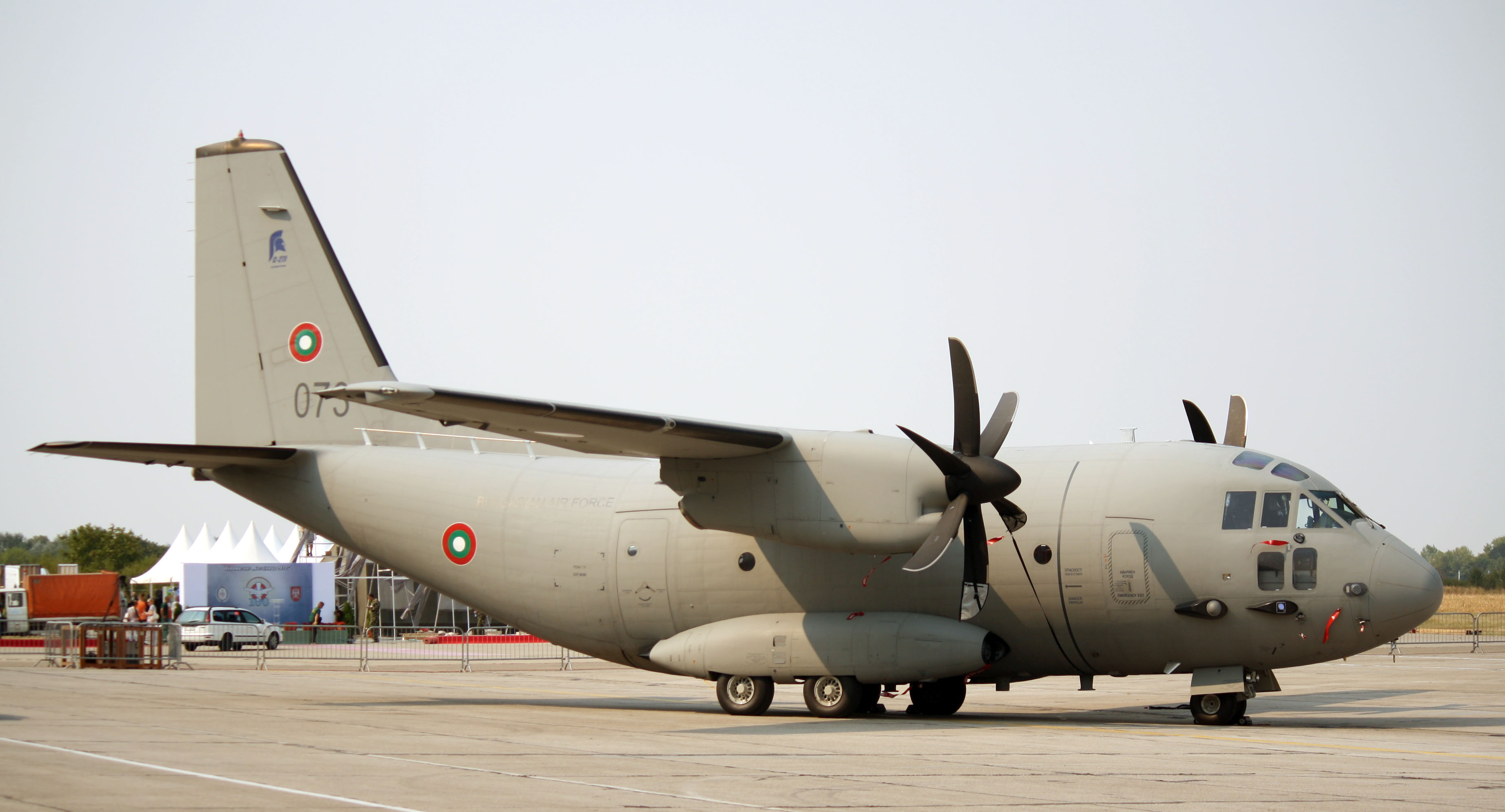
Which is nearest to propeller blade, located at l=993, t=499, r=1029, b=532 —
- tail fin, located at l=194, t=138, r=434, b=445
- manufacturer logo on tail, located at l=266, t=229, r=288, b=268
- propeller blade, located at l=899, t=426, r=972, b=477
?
propeller blade, located at l=899, t=426, r=972, b=477

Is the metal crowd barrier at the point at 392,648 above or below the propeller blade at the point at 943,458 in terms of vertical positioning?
below

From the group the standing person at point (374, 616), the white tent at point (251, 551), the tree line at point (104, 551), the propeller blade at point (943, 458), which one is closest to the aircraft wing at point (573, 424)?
the propeller blade at point (943, 458)

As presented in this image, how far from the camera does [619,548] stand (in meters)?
20.1

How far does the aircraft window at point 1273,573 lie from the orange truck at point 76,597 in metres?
38.4

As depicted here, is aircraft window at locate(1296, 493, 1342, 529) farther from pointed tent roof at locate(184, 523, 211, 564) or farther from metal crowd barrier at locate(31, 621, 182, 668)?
pointed tent roof at locate(184, 523, 211, 564)

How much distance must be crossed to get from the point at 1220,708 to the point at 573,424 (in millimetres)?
9695

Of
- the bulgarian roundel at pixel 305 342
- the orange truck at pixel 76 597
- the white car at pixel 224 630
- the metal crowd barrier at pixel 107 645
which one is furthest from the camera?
the white car at pixel 224 630

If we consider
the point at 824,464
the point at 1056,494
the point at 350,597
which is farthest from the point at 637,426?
the point at 350,597

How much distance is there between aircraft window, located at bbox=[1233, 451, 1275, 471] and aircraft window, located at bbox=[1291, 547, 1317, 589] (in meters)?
1.24

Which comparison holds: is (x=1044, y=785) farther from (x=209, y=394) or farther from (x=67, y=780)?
(x=209, y=394)

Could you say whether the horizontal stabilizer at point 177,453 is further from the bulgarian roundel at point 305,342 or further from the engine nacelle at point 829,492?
the engine nacelle at point 829,492

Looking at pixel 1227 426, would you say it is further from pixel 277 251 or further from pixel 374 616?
pixel 374 616

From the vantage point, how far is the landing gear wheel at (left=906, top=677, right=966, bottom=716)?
19.7 m

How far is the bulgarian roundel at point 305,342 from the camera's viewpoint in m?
22.7
